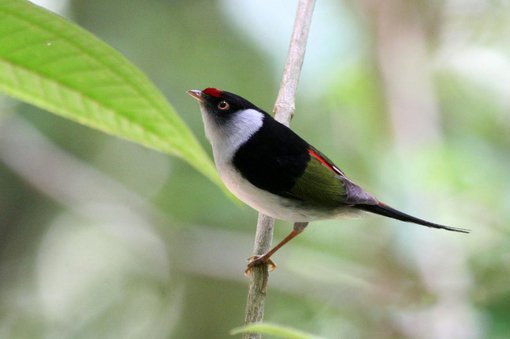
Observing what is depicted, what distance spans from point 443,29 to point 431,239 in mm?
2133

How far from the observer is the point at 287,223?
4.82 metres

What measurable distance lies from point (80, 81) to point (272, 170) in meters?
1.88

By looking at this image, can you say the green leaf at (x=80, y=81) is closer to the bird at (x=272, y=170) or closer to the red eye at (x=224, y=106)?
the bird at (x=272, y=170)

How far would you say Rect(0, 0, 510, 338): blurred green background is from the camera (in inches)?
A: 130

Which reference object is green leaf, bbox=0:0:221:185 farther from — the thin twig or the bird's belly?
the bird's belly

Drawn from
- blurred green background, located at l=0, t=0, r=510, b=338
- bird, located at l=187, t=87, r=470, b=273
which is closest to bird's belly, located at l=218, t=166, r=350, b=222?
bird, located at l=187, t=87, r=470, b=273

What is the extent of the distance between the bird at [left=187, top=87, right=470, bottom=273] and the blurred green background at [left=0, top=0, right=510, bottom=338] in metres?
0.59

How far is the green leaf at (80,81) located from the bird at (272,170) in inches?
69.6

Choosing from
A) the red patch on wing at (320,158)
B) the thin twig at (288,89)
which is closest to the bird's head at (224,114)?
the thin twig at (288,89)

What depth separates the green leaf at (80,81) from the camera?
792 millimetres

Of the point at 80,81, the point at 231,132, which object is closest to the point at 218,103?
the point at 231,132

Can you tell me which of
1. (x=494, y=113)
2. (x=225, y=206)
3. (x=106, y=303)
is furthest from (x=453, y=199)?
(x=106, y=303)

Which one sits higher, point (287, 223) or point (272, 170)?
point (287, 223)

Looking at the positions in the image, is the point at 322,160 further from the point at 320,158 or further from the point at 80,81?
the point at 80,81
